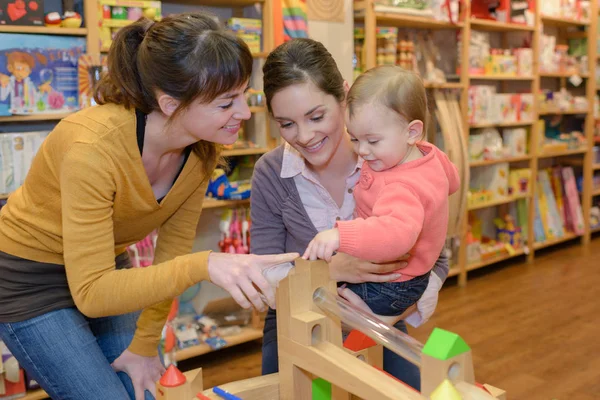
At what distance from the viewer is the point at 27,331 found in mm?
1455

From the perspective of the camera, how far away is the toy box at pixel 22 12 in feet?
8.51

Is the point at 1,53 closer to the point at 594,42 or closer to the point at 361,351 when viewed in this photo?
the point at 361,351

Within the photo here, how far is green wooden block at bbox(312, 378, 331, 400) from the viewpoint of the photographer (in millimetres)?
1132

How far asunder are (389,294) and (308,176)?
369 mm

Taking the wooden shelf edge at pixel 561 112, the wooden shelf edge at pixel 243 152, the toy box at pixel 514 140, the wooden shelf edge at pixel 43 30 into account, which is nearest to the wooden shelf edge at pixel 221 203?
the wooden shelf edge at pixel 243 152

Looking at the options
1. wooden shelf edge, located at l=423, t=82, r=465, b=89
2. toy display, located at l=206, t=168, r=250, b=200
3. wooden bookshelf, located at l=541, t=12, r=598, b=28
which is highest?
wooden bookshelf, located at l=541, t=12, r=598, b=28

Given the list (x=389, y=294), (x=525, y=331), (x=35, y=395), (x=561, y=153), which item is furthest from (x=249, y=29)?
(x=561, y=153)

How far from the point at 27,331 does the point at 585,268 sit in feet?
14.8

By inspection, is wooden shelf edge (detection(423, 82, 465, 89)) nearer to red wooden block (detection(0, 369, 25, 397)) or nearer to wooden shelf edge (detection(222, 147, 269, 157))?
wooden shelf edge (detection(222, 147, 269, 157))

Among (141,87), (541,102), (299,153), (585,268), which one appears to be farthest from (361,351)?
(541,102)

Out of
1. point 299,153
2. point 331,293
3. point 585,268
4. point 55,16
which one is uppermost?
point 55,16

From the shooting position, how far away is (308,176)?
164 cm

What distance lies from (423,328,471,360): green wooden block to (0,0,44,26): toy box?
240 centimetres

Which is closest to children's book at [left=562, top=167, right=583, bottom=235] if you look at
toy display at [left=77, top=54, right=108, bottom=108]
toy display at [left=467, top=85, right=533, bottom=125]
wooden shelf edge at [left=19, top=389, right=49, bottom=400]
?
toy display at [left=467, top=85, right=533, bottom=125]
